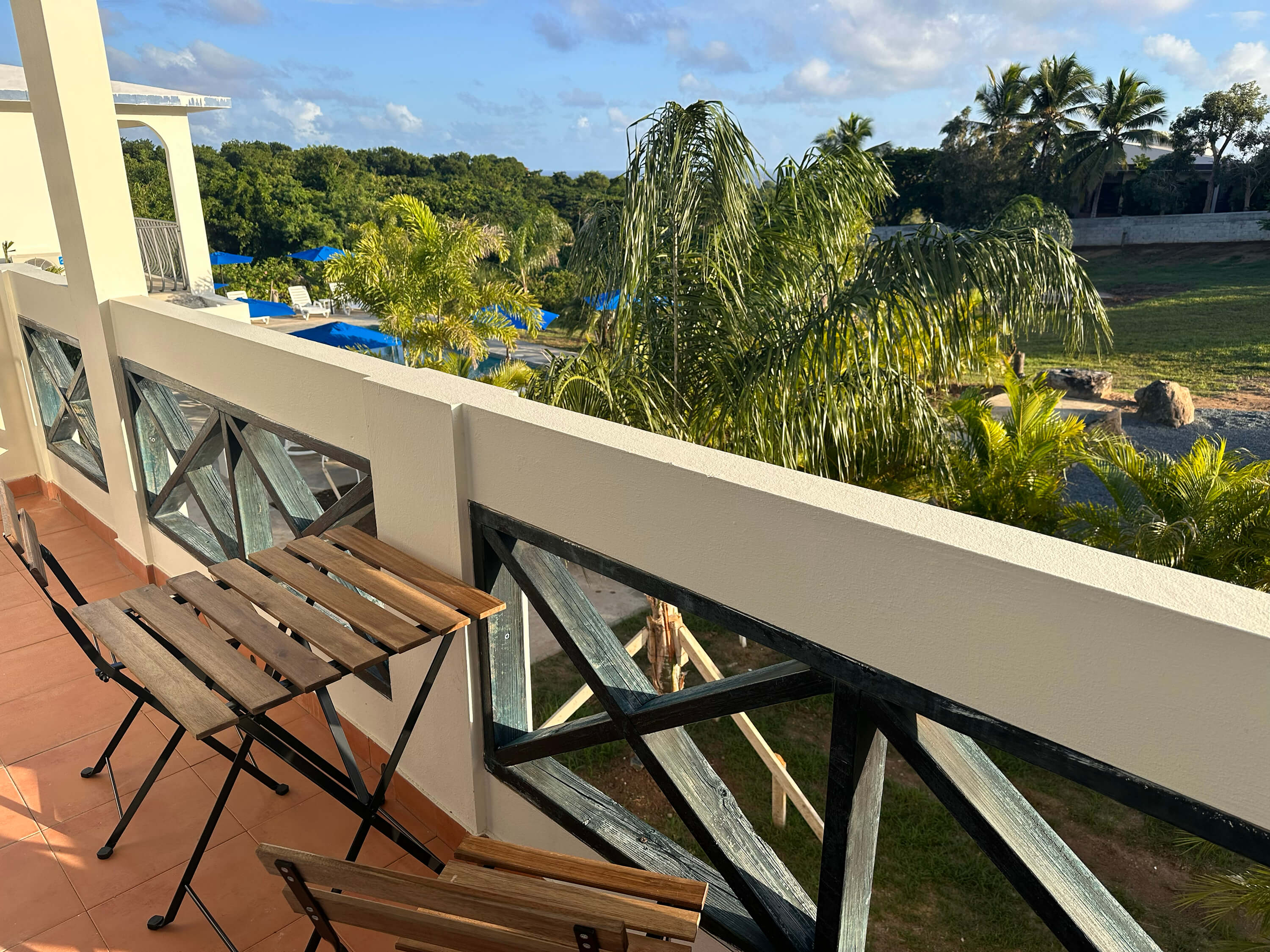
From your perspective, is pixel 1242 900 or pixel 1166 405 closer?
pixel 1242 900

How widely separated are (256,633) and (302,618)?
124 millimetres

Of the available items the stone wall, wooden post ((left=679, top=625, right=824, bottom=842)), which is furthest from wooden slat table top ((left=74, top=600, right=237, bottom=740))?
the stone wall

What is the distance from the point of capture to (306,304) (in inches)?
1125

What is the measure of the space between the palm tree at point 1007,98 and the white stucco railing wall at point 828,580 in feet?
130

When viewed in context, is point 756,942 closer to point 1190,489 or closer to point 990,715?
point 990,715

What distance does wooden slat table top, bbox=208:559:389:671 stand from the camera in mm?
2059

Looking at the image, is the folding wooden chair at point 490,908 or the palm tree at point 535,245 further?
the palm tree at point 535,245

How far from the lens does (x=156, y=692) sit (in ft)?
6.57

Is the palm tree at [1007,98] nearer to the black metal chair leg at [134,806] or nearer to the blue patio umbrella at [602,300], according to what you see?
the blue patio umbrella at [602,300]

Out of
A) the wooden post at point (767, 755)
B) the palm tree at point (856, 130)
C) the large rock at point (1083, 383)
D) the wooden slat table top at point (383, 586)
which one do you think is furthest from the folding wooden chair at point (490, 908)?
Answer: the palm tree at point (856, 130)

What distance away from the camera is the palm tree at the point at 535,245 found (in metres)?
29.8

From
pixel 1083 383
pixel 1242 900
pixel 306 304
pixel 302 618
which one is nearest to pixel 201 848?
pixel 302 618

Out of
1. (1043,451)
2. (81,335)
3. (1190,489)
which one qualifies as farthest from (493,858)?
(1043,451)

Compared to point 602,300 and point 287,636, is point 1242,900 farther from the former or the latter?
point 602,300
